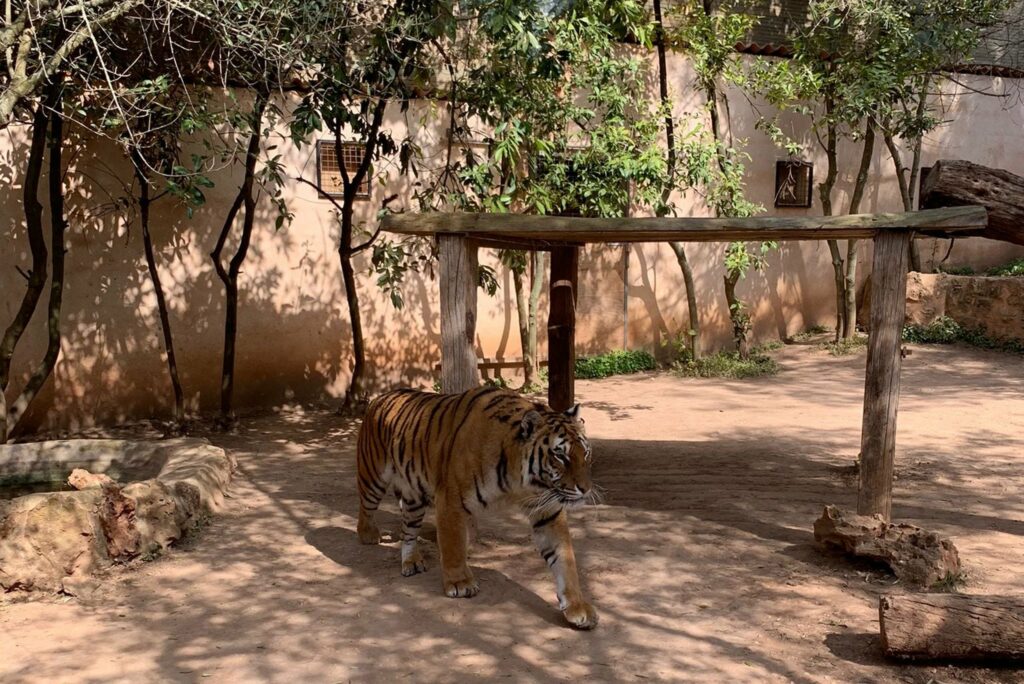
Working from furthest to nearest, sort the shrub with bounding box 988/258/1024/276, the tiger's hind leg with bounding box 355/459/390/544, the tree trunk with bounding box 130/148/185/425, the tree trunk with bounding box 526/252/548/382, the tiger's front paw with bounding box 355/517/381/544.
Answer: the shrub with bounding box 988/258/1024/276 < the tree trunk with bounding box 526/252/548/382 < the tree trunk with bounding box 130/148/185/425 < the tiger's front paw with bounding box 355/517/381/544 < the tiger's hind leg with bounding box 355/459/390/544

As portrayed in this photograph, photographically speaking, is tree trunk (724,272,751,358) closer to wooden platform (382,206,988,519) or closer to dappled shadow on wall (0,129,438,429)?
dappled shadow on wall (0,129,438,429)

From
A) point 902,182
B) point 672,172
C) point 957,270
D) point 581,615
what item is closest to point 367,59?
point 581,615

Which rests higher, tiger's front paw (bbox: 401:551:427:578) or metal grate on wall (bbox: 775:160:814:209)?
metal grate on wall (bbox: 775:160:814:209)

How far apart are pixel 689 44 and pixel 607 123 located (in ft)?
7.61

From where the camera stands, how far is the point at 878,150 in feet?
45.3

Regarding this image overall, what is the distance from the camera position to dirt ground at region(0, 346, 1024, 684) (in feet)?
13.1

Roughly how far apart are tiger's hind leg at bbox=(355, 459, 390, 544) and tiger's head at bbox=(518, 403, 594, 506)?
4.15 feet

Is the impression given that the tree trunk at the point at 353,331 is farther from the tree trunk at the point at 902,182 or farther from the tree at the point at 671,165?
the tree trunk at the point at 902,182

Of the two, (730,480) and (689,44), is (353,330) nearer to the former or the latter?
(730,480)

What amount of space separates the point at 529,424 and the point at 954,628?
1.98 meters

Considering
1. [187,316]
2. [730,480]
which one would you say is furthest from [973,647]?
[187,316]

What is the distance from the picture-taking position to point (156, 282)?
840cm

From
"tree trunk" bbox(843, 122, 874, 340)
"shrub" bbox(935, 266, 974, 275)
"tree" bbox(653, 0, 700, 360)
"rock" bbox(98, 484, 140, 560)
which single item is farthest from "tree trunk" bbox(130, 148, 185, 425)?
"shrub" bbox(935, 266, 974, 275)

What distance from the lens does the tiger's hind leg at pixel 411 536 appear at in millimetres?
5102
